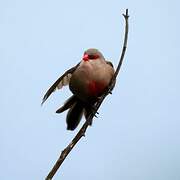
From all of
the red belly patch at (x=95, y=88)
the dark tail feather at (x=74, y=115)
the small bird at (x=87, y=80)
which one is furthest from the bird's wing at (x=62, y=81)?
the dark tail feather at (x=74, y=115)

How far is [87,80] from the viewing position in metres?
2.99

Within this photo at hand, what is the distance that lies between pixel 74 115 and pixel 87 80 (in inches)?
11.1

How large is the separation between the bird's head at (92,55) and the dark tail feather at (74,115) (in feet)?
1.04

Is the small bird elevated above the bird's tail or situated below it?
above

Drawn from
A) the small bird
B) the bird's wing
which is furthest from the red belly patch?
the bird's wing

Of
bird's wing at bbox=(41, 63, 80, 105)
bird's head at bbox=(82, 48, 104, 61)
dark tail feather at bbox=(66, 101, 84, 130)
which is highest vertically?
bird's head at bbox=(82, 48, 104, 61)

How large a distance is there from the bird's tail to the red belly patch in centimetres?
23

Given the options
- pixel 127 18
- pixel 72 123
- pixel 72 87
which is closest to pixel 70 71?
pixel 72 87

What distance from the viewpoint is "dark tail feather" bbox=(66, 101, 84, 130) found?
306cm

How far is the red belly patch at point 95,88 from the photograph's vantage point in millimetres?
2930

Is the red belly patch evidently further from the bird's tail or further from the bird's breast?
the bird's tail

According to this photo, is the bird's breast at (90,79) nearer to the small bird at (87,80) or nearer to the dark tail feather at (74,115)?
the small bird at (87,80)

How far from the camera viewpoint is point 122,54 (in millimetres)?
2002

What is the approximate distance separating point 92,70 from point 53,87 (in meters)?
0.37
